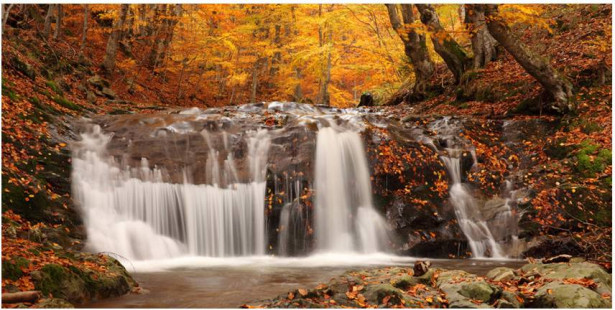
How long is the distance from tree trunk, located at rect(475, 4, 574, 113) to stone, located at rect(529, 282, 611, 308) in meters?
6.19

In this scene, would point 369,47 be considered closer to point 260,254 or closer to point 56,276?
point 260,254

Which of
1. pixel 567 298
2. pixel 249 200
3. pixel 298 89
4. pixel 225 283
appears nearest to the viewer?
pixel 567 298

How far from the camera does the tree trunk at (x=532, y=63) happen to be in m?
9.71

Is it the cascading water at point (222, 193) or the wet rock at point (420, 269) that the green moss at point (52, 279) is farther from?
the wet rock at point (420, 269)

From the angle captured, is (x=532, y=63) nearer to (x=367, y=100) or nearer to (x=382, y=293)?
(x=382, y=293)

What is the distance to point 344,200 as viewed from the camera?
9.90 m

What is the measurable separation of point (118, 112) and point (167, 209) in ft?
19.8

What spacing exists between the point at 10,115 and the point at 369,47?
14511mm

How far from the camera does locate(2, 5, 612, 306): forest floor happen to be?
18.7 ft

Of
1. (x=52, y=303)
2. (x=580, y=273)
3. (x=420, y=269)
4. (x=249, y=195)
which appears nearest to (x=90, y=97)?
(x=249, y=195)

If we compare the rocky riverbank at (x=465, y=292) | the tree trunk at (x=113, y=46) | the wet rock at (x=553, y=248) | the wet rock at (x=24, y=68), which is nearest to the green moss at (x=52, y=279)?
the rocky riverbank at (x=465, y=292)

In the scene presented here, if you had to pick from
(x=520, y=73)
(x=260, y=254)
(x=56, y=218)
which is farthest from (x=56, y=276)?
(x=520, y=73)

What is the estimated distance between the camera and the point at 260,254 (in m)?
9.17

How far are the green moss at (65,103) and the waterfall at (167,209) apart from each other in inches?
111
